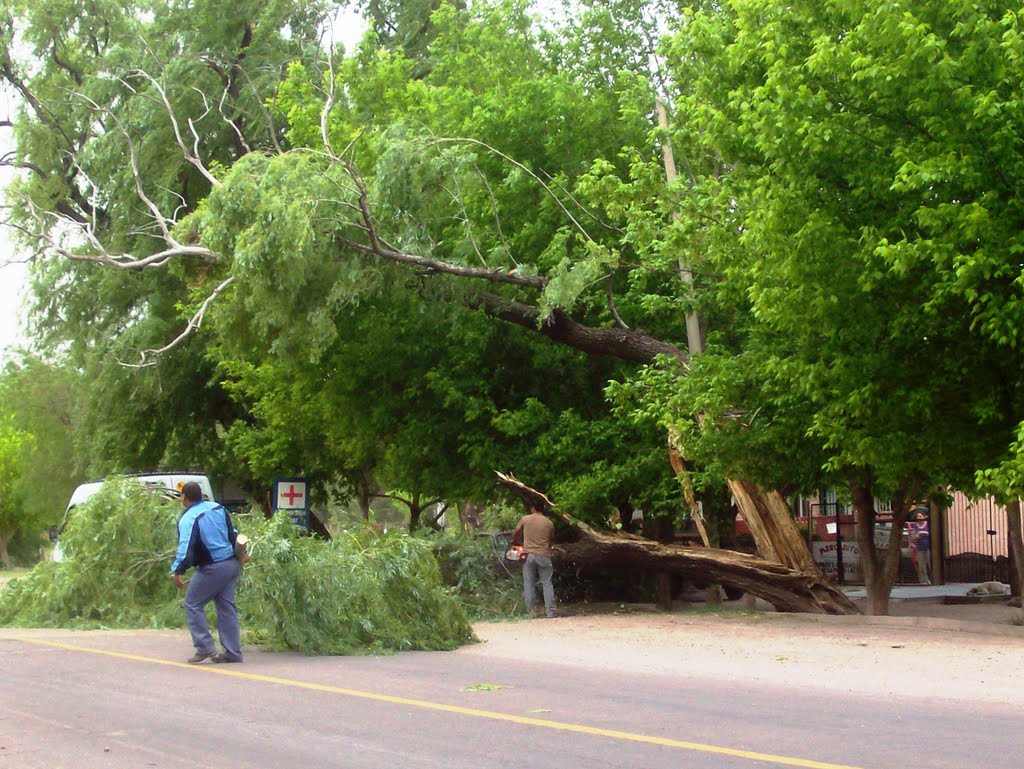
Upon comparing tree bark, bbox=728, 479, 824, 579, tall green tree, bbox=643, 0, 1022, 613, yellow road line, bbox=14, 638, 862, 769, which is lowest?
yellow road line, bbox=14, 638, 862, 769

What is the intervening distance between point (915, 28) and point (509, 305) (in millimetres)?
9497

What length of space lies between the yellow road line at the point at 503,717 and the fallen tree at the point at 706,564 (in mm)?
8105

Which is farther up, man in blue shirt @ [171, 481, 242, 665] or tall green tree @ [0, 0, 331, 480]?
tall green tree @ [0, 0, 331, 480]

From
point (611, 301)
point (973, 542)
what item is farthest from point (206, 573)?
point (973, 542)

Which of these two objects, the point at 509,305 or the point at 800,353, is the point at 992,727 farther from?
the point at 509,305

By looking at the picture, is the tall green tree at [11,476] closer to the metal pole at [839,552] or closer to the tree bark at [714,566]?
the metal pole at [839,552]

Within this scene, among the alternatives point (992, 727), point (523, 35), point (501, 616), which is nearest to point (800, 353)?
point (501, 616)

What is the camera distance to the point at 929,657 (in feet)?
40.2

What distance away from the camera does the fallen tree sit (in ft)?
57.7

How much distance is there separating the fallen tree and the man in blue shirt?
761 centimetres

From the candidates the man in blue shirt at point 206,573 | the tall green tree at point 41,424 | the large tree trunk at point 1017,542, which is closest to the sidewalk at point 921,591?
the large tree trunk at point 1017,542

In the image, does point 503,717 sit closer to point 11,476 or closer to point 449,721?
point 449,721

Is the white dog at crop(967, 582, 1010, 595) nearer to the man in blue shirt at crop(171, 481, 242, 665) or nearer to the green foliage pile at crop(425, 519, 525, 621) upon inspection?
the green foliage pile at crop(425, 519, 525, 621)

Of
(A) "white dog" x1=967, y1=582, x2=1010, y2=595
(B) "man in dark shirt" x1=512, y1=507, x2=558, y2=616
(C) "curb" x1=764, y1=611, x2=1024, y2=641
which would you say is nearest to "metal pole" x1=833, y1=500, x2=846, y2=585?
(A) "white dog" x1=967, y1=582, x2=1010, y2=595
